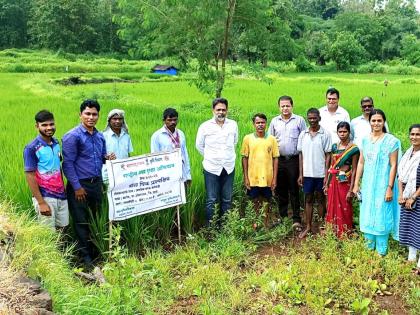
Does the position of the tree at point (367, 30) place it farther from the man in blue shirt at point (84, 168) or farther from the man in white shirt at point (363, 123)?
the man in blue shirt at point (84, 168)

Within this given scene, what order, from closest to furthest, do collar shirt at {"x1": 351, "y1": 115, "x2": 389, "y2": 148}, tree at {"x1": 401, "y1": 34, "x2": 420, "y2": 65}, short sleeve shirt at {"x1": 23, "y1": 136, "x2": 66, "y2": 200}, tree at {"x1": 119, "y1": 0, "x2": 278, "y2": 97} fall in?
1. short sleeve shirt at {"x1": 23, "y1": 136, "x2": 66, "y2": 200}
2. collar shirt at {"x1": 351, "y1": 115, "x2": 389, "y2": 148}
3. tree at {"x1": 119, "y1": 0, "x2": 278, "y2": 97}
4. tree at {"x1": 401, "y1": 34, "x2": 420, "y2": 65}

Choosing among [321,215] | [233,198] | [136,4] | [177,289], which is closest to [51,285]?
[177,289]

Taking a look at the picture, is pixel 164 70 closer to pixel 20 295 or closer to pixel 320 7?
pixel 20 295

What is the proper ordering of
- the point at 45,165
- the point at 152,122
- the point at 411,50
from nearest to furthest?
the point at 45,165, the point at 152,122, the point at 411,50

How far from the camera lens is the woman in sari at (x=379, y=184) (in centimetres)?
417

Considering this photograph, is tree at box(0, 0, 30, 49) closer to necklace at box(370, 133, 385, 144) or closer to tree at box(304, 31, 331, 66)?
tree at box(304, 31, 331, 66)

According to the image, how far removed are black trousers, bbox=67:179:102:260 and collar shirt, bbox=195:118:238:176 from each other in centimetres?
113

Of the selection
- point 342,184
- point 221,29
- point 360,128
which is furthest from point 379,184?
point 221,29

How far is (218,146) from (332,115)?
1388mm

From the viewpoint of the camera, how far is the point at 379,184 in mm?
4246

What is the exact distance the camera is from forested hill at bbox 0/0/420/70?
776cm

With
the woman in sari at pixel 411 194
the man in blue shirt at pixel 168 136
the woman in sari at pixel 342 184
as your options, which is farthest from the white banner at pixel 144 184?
the woman in sari at pixel 411 194

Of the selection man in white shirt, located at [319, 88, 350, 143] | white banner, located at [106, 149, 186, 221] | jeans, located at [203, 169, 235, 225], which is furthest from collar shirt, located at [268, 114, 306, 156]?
white banner, located at [106, 149, 186, 221]

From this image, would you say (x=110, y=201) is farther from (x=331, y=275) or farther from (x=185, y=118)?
(x=185, y=118)
